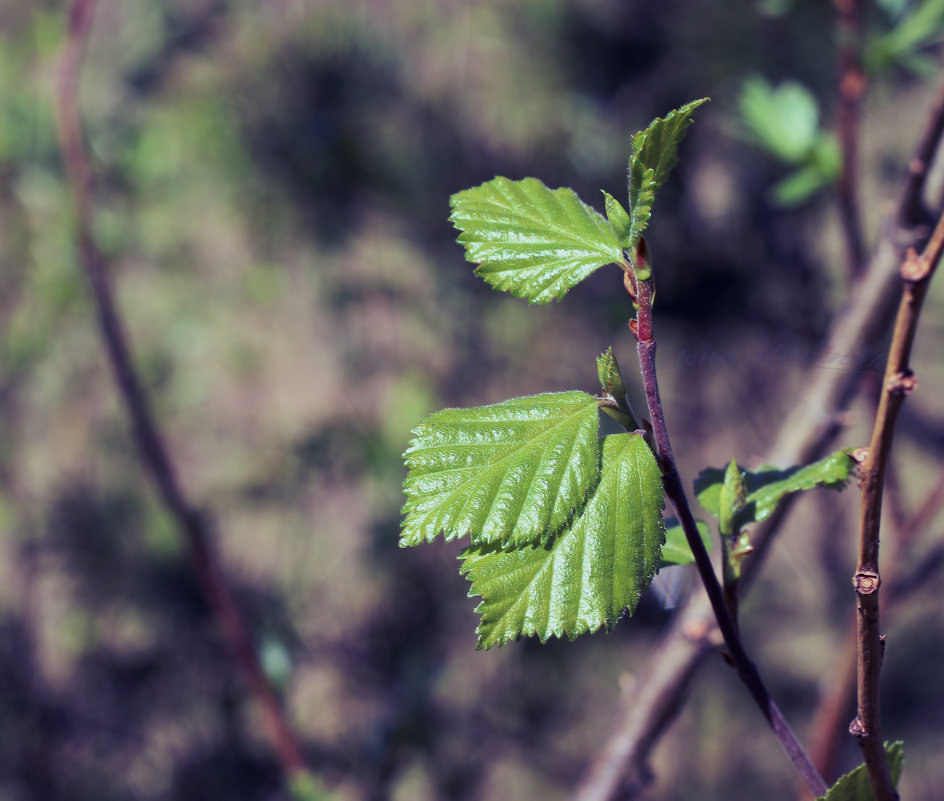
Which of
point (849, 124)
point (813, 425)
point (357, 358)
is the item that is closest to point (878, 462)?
point (813, 425)

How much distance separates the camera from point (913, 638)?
Answer: 0.82 m

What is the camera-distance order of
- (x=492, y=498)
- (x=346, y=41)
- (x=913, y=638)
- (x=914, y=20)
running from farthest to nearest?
(x=346, y=41) → (x=913, y=638) → (x=914, y=20) → (x=492, y=498)

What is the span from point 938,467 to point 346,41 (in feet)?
2.71

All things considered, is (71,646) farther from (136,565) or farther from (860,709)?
(860,709)

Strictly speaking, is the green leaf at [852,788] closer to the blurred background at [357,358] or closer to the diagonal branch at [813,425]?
the diagonal branch at [813,425]

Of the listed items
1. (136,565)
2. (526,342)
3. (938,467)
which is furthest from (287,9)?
(938,467)

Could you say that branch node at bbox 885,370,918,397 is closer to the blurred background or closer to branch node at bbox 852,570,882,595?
branch node at bbox 852,570,882,595

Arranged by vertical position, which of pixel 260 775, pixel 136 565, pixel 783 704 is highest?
pixel 136 565

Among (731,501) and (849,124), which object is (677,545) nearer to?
(731,501)

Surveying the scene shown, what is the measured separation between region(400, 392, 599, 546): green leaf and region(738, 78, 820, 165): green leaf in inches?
14.3

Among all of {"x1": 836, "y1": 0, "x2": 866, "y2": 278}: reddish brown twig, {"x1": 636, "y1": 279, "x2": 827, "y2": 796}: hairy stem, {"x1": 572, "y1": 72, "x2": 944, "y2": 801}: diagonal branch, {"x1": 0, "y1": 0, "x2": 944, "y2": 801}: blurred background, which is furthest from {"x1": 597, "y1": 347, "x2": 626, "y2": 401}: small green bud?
{"x1": 0, "y1": 0, "x2": 944, "y2": 801}: blurred background

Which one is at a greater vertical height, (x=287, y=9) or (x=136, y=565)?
(x=287, y=9)

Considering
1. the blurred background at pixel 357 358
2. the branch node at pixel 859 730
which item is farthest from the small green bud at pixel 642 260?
the blurred background at pixel 357 358

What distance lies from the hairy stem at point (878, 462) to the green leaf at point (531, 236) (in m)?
0.06
